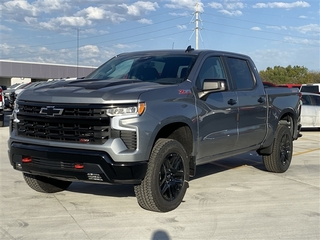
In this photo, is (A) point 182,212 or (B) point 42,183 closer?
(A) point 182,212

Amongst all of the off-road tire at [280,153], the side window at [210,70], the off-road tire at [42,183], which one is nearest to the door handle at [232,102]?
the side window at [210,70]

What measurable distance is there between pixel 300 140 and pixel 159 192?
9.87 meters

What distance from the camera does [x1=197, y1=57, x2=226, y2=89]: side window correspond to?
20.0 ft

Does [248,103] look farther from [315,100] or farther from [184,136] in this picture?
[315,100]

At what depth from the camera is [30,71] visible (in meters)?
61.2

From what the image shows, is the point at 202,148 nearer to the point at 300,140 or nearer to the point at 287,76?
the point at 300,140

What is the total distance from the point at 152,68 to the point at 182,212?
2.04m

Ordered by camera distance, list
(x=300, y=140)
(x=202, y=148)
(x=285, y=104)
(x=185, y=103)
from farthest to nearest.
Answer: (x=300, y=140) < (x=285, y=104) < (x=202, y=148) < (x=185, y=103)

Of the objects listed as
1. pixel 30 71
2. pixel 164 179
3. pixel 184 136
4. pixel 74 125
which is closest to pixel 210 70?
pixel 184 136

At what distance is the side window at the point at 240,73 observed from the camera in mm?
6920

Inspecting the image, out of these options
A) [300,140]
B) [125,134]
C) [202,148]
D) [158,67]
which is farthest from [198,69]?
[300,140]

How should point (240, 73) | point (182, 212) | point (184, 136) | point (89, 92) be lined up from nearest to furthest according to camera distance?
1. point (89, 92)
2. point (182, 212)
3. point (184, 136)
4. point (240, 73)

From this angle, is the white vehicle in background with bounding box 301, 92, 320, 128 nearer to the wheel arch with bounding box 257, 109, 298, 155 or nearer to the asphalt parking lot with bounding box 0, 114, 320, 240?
the wheel arch with bounding box 257, 109, 298, 155

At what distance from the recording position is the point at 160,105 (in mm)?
5148
